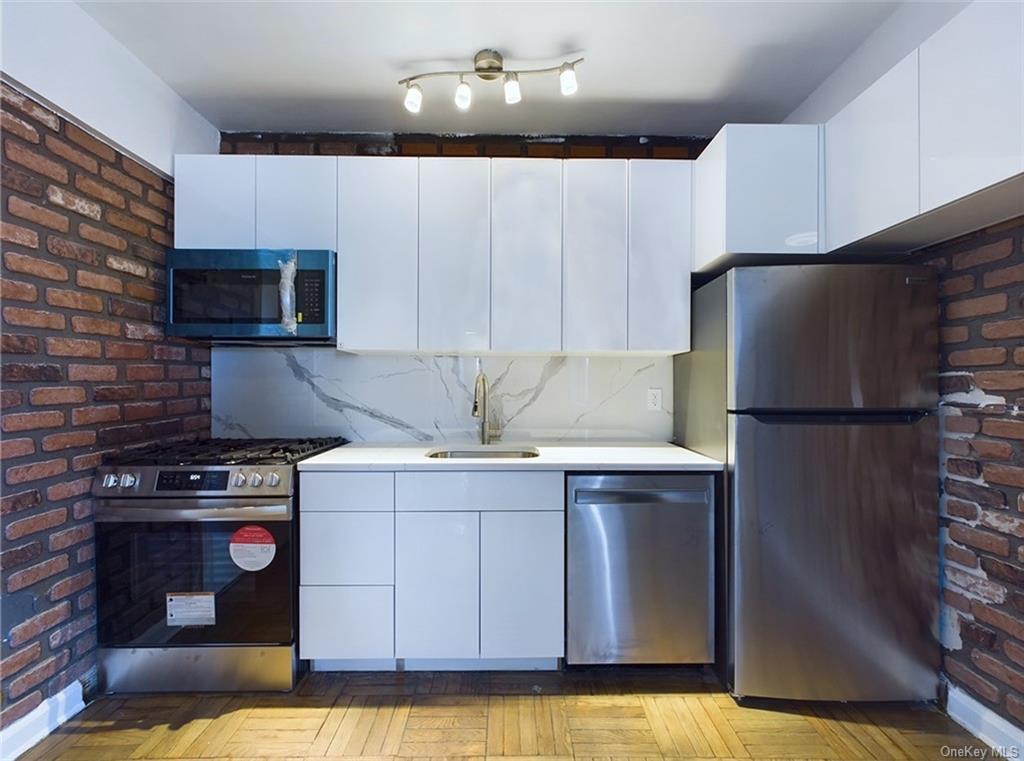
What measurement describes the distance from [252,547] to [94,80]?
1.78m

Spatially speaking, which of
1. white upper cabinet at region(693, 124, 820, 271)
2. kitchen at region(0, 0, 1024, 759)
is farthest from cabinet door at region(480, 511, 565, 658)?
white upper cabinet at region(693, 124, 820, 271)

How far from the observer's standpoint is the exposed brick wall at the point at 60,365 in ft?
5.17

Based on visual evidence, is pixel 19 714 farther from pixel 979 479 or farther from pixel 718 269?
pixel 979 479

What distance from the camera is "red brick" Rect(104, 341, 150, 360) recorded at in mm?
1938

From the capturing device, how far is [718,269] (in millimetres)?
2270

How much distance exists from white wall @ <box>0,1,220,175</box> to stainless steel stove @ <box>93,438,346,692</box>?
125 cm

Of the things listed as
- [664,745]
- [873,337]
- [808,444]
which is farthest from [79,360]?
[873,337]

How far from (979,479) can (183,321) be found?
306cm

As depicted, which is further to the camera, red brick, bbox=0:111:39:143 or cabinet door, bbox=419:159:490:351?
cabinet door, bbox=419:159:490:351

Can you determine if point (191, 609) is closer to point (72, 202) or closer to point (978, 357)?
point (72, 202)

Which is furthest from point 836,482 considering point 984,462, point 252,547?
point 252,547

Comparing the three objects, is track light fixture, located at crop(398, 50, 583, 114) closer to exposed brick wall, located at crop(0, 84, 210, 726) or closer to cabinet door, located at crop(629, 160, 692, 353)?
cabinet door, located at crop(629, 160, 692, 353)

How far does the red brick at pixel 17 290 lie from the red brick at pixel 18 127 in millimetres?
447

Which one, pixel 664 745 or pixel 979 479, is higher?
pixel 979 479
